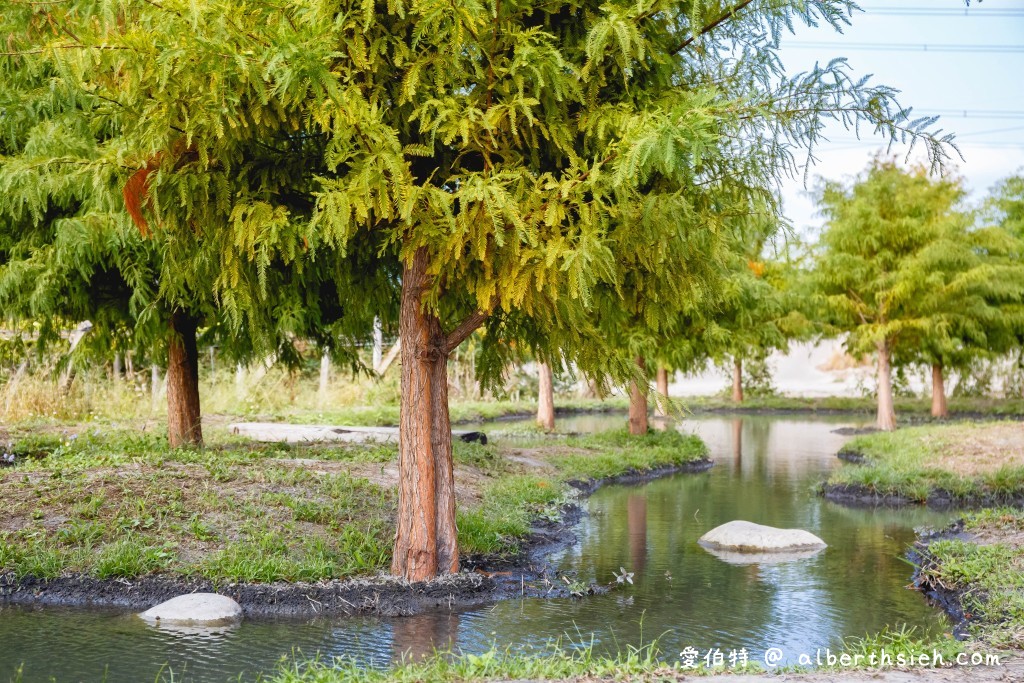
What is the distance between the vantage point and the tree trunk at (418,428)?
8016mm

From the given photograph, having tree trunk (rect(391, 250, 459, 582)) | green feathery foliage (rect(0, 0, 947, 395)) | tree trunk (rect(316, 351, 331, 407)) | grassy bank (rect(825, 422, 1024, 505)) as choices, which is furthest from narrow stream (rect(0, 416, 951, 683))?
tree trunk (rect(316, 351, 331, 407))

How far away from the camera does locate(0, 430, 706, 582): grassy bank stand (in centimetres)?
821

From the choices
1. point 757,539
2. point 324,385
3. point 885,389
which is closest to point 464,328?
point 757,539

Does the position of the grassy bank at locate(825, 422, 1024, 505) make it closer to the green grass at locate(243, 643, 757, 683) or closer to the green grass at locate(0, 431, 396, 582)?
the green grass at locate(0, 431, 396, 582)

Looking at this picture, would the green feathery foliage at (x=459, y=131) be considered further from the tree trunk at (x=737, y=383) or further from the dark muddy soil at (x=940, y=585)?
the tree trunk at (x=737, y=383)

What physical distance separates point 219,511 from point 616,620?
154 inches

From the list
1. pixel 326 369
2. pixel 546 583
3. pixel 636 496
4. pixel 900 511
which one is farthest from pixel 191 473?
pixel 326 369

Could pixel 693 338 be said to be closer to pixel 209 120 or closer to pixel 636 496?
pixel 636 496

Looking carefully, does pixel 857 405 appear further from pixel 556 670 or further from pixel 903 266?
pixel 556 670

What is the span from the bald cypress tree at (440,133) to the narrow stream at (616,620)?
117 cm

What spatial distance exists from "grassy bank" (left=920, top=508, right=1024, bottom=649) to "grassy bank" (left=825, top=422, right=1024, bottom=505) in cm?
202

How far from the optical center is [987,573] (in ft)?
26.7

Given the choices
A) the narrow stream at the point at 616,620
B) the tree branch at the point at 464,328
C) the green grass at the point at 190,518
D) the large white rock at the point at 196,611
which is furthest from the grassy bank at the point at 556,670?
the tree branch at the point at 464,328

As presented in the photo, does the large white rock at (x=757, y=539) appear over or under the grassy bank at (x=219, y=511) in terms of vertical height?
under
